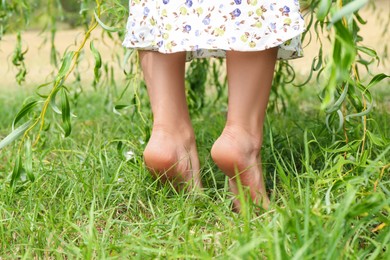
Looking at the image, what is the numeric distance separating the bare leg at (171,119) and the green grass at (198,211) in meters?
0.04

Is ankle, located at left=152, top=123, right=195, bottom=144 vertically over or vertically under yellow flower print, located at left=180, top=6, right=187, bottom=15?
under

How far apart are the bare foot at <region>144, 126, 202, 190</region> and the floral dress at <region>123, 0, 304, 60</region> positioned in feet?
0.54

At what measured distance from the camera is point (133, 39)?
1.44 m

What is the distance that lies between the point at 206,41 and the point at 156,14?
0.14 m

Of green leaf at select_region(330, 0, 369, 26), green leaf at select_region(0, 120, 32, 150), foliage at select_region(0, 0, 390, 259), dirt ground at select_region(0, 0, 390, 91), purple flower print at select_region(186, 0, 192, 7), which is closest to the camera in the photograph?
green leaf at select_region(330, 0, 369, 26)

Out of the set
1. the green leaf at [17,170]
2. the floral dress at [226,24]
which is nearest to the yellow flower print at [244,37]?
the floral dress at [226,24]

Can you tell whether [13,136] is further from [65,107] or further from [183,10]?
[183,10]

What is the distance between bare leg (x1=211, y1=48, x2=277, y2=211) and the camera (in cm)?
129

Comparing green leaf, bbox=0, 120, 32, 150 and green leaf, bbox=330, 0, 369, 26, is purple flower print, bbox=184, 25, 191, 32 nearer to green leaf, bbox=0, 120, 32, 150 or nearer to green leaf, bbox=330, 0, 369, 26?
green leaf, bbox=0, 120, 32, 150

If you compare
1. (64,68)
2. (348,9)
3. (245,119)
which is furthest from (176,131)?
(348,9)

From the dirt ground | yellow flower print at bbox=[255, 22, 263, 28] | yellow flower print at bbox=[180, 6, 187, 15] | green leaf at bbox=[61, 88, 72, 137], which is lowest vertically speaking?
the dirt ground

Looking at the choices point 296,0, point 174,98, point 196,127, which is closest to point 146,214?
point 174,98

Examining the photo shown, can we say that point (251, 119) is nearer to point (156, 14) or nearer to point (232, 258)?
point (156, 14)

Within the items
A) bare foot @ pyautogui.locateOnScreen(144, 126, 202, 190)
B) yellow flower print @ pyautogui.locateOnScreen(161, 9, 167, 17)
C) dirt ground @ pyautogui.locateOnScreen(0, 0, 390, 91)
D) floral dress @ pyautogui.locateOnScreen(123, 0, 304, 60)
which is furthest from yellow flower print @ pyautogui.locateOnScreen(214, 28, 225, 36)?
dirt ground @ pyautogui.locateOnScreen(0, 0, 390, 91)
